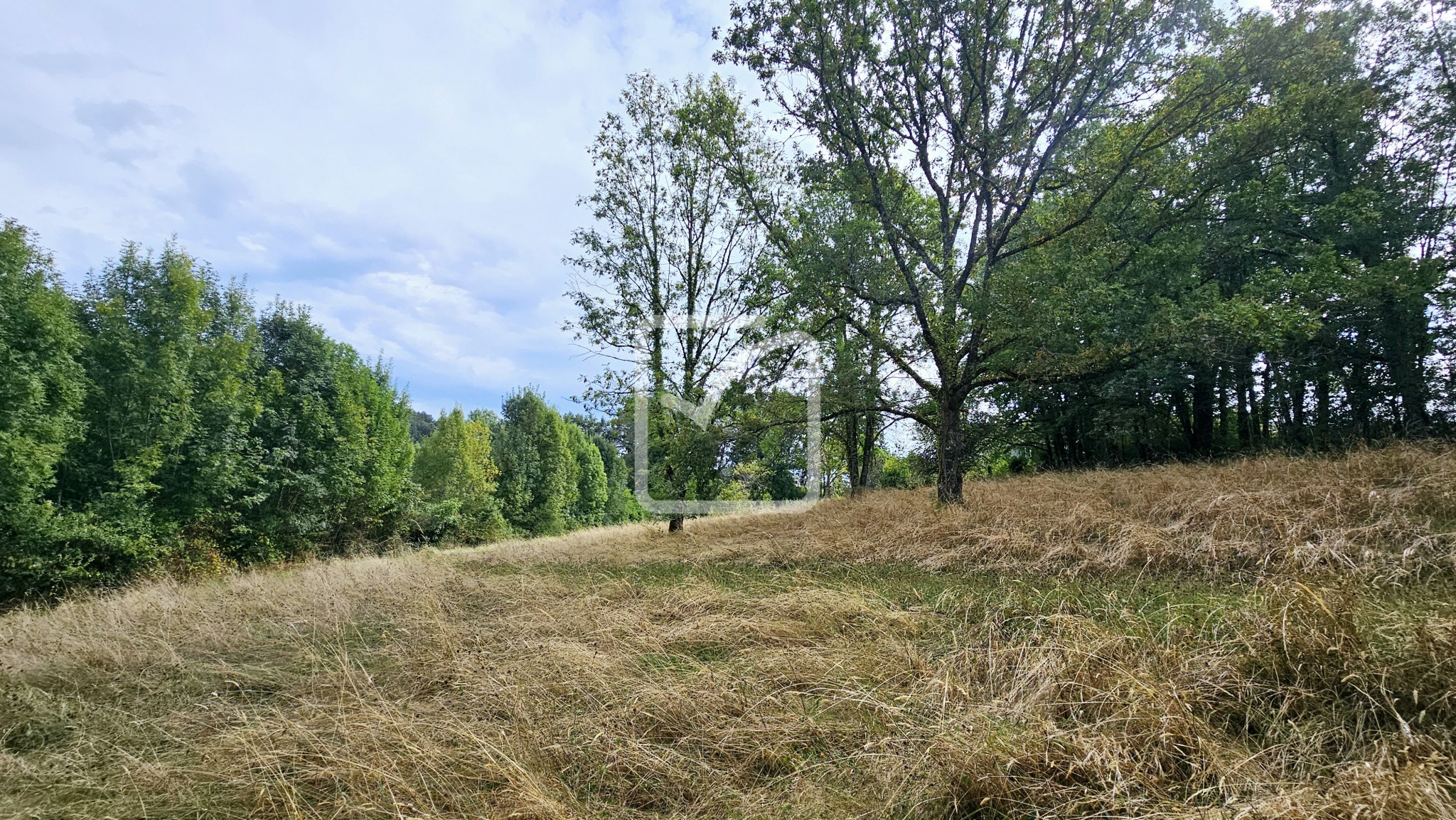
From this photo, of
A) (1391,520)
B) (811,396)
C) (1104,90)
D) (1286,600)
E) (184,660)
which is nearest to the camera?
(1286,600)

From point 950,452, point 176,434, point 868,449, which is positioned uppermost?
point 176,434

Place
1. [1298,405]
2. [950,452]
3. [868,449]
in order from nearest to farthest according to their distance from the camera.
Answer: [950,452], [1298,405], [868,449]

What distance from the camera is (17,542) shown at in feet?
42.2

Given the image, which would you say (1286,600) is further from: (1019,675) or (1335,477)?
(1335,477)

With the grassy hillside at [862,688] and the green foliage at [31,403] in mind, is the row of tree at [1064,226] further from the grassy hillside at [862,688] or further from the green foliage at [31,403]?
the green foliage at [31,403]

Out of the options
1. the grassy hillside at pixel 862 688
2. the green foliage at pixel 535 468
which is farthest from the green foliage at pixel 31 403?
the green foliage at pixel 535 468

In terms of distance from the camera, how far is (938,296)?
10.9 meters

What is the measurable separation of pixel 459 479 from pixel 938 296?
25.0 m

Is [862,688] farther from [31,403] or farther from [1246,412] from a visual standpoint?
[1246,412]

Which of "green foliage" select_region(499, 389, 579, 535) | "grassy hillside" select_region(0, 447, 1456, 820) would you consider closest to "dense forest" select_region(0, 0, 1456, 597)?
"grassy hillside" select_region(0, 447, 1456, 820)

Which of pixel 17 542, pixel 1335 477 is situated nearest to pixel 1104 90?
pixel 1335 477

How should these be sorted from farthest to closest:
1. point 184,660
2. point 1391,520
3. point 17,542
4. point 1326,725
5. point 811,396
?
point 17,542, point 811,396, point 184,660, point 1391,520, point 1326,725

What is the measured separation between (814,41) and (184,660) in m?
12.0

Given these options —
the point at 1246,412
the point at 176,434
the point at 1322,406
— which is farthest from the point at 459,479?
the point at 1322,406
